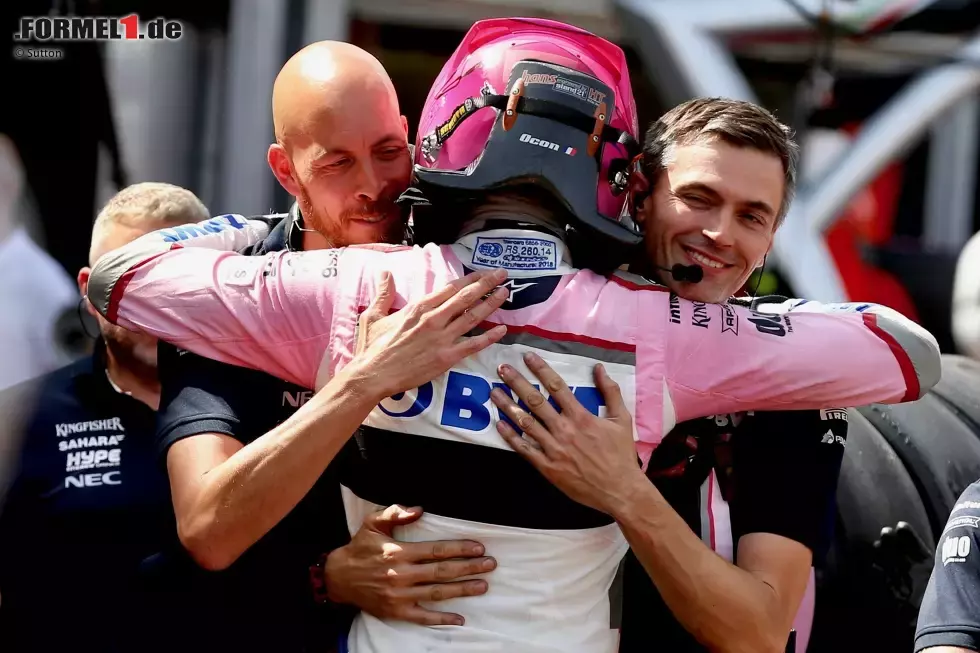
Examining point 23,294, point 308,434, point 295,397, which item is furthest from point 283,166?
point 23,294

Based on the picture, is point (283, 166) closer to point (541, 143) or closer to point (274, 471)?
point (541, 143)

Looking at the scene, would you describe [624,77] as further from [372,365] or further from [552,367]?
[372,365]

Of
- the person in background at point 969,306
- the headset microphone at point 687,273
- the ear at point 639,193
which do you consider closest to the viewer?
the headset microphone at point 687,273

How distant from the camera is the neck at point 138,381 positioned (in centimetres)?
284

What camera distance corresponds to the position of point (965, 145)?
8.62 metres

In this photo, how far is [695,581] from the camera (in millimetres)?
1842

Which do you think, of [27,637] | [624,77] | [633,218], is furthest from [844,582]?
[27,637]

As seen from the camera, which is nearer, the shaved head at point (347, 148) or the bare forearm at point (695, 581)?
the bare forearm at point (695, 581)

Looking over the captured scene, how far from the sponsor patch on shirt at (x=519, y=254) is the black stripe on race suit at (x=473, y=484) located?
288 mm

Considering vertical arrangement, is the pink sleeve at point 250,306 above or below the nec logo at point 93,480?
above

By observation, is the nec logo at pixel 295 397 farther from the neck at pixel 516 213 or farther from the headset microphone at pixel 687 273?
the headset microphone at pixel 687 273

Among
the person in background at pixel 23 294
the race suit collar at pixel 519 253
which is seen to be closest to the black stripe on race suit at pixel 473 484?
the race suit collar at pixel 519 253

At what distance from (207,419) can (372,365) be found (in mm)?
326

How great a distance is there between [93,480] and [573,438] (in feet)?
4.52
